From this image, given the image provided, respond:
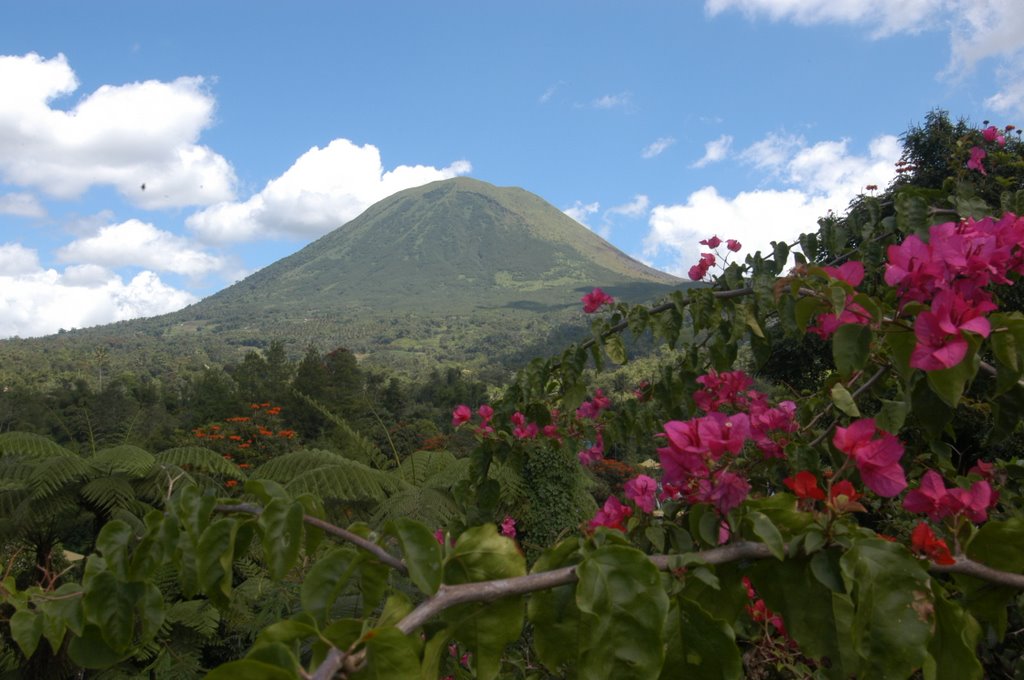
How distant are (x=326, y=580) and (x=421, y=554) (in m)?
0.10

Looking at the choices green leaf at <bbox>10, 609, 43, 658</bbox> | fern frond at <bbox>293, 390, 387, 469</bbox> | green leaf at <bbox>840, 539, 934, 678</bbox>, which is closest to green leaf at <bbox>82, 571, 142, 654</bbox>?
green leaf at <bbox>10, 609, 43, 658</bbox>

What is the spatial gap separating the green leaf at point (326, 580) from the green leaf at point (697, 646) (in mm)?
301

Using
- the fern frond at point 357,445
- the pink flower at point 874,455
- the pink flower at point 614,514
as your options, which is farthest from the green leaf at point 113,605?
the fern frond at point 357,445

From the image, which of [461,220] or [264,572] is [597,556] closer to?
[264,572]

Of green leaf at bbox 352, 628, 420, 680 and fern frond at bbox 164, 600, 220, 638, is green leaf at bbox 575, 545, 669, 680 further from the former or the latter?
fern frond at bbox 164, 600, 220, 638

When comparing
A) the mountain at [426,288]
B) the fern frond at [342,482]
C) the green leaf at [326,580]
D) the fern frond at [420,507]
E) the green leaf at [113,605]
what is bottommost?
the fern frond at [420,507]

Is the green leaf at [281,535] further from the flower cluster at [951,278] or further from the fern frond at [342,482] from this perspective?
the fern frond at [342,482]

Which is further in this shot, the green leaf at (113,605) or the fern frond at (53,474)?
the fern frond at (53,474)

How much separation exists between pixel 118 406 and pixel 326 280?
10922cm

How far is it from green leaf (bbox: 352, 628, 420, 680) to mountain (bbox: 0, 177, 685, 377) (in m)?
72.5

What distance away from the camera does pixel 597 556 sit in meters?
0.55

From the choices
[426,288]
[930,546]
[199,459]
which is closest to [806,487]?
[930,546]

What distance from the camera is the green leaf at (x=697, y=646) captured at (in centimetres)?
59

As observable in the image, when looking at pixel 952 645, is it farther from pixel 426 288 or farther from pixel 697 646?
pixel 426 288
